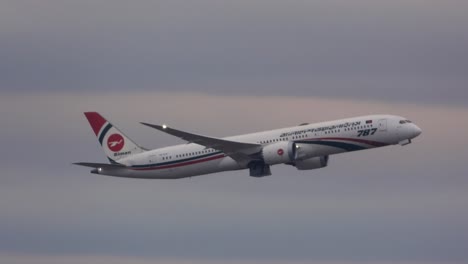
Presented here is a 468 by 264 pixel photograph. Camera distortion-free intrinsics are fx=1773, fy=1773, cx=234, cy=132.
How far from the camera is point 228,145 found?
17025 cm

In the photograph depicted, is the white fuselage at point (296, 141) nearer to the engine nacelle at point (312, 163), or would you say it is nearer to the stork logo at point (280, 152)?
the stork logo at point (280, 152)

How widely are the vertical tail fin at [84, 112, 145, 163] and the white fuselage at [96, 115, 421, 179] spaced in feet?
11.1

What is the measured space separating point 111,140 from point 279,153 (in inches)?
970

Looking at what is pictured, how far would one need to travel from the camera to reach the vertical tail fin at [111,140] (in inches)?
7200

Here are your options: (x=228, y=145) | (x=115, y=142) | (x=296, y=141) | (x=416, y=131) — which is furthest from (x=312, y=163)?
(x=115, y=142)

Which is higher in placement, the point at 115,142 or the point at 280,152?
the point at 115,142

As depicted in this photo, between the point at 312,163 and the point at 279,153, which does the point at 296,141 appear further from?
the point at 312,163

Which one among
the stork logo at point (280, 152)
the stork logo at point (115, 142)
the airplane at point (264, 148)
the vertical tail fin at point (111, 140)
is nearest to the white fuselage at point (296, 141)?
the airplane at point (264, 148)

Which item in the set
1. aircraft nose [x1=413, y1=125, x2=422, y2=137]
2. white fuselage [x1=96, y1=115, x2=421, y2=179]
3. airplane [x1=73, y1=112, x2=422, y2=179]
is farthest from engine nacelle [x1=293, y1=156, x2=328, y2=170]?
aircraft nose [x1=413, y1=125, x2=422, y2=137]

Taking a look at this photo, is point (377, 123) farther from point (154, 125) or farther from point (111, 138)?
point (111, 138)

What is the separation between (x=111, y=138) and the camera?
186375 mm

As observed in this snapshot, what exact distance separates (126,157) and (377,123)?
2901 centimetres

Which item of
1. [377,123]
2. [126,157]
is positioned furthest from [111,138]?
[377,123]

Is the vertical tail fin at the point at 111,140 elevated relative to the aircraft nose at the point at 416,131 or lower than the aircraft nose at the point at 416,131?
elevated
